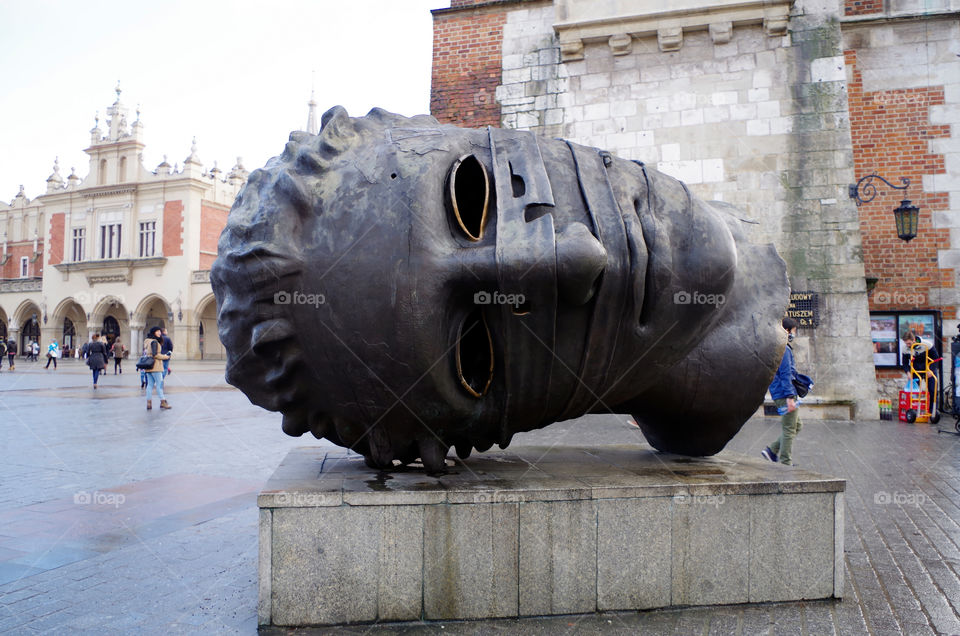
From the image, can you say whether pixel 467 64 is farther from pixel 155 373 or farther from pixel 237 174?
pixel 237 174

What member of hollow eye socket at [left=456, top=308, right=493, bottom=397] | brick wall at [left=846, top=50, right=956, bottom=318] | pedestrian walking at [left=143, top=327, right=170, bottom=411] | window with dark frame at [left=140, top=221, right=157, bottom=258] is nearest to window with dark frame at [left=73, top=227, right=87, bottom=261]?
window with dark frame at [left=140, top=221, right=157, bottom=258]

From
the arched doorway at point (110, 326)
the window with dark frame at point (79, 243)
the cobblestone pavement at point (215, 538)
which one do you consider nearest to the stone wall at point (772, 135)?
the cobblestone pavement at point (215, 538)

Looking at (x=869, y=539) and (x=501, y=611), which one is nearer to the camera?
(x=501, y=611)

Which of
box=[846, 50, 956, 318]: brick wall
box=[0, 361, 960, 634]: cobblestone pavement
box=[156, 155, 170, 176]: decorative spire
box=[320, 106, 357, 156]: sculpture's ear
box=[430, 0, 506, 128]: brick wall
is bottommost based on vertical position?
box=[0, 361, 960, 634]: cobblestone pavement

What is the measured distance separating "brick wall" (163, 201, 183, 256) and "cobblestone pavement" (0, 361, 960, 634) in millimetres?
37654

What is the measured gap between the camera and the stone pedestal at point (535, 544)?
2844mm

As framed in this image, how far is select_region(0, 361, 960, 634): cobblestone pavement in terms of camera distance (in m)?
2.89

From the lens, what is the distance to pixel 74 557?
380 cm

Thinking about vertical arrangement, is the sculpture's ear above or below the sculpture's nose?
above

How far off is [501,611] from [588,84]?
11433 millimetres

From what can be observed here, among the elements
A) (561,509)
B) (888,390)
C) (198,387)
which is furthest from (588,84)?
(198,387)

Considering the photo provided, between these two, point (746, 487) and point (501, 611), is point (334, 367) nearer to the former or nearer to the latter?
point (501, 611)

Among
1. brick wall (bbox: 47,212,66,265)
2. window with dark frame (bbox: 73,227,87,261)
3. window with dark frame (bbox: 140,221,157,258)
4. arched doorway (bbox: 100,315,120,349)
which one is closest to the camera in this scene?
window with dark frame (bbox: 140,221,157,258)

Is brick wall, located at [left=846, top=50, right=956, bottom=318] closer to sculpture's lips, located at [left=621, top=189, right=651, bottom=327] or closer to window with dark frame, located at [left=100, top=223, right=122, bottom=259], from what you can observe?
sculpture's lips, located at [left=621, top=189, right=651, bottom=327]
